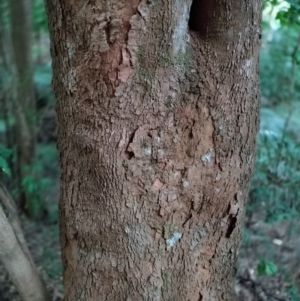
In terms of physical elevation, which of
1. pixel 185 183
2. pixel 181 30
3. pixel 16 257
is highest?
pixel 181 30

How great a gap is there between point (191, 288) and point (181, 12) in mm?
1053

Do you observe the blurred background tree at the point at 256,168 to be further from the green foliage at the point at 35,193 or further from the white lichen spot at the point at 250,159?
the white lichen spot at the point at 250,159

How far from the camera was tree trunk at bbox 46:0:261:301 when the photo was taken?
1604 millimetres

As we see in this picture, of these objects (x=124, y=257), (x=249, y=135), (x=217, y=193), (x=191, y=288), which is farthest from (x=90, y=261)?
(x=249, y=135)

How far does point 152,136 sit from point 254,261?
6.76ft

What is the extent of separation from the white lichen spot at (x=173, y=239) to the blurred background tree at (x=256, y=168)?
709mm

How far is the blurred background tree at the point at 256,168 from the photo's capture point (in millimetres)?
3141

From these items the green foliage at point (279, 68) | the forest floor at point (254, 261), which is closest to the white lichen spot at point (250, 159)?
the forest floor at point (254, 261)

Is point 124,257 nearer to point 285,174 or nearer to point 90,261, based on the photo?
point 90,261

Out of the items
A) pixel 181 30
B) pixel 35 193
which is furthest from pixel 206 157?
pixel 35 193

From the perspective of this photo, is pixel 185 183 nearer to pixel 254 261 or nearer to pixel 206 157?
pixel 206 157

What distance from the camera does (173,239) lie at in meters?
1.82

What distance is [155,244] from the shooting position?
180 centimetres

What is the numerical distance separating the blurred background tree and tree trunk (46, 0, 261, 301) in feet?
1.47
